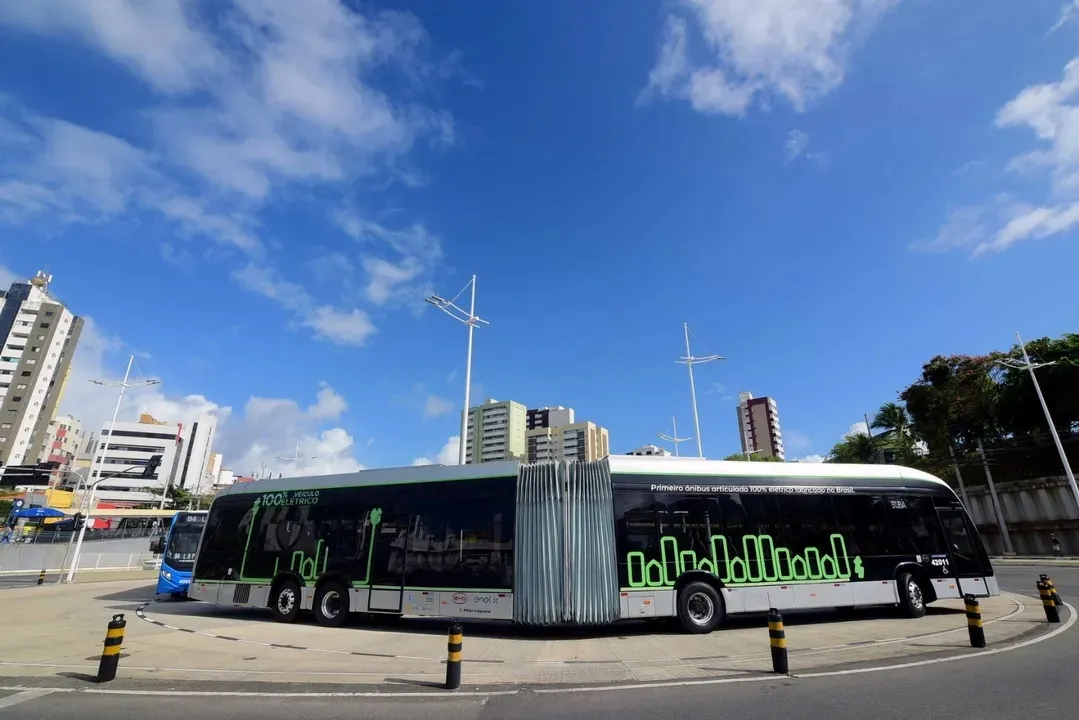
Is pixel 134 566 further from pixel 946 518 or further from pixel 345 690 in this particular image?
pixel 946 518

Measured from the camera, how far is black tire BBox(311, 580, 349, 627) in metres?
12.9

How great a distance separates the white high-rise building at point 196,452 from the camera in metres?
120

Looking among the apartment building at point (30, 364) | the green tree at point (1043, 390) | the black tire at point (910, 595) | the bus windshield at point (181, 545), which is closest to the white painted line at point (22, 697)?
the bus windshield at point (181, 545)

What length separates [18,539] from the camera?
40.1 meters

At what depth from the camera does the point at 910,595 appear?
12.6m

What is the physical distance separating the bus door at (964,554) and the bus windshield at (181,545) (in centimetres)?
2466

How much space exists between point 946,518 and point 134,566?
46.9 metres

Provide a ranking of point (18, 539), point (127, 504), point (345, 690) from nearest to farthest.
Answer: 1. point (345, 690)
2. point (18, 539)
3. point (127, 504)

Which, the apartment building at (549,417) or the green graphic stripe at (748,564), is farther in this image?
the apartment building at (549,417)

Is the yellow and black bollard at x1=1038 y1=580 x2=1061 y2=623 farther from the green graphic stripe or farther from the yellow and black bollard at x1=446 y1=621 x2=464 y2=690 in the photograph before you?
the yellow and black bollard at x1=446 y1=621 x2=464 y2=690

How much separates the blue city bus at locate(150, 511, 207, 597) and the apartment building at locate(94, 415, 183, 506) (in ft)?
288

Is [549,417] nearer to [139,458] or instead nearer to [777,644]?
[139,458]

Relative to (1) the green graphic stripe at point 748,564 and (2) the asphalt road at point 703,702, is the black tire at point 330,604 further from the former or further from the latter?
(1) the green graphic stripe at point 748,564

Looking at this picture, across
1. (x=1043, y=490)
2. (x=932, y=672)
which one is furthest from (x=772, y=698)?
(x=1043, y=490)
